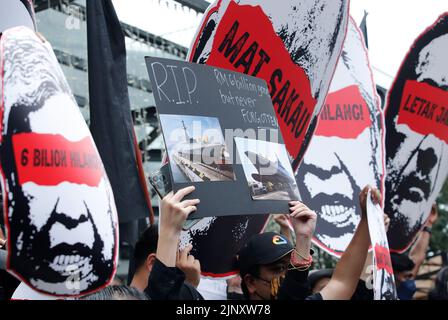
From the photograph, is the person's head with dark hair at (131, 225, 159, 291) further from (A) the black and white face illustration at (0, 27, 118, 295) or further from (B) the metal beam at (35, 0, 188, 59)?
(B) the metal beam at (35, 0, 188, 59)

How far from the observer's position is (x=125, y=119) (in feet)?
9.01

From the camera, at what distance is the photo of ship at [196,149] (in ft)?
6.25

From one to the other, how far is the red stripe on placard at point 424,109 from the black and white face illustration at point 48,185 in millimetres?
2313

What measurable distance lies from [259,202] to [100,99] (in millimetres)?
941

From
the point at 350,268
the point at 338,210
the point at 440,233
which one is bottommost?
the point at 440,233

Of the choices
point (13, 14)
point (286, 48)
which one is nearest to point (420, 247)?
point (286, 48)

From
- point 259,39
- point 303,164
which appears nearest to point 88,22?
point 259,39

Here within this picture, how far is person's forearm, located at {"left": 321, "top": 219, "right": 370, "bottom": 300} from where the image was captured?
234 cm

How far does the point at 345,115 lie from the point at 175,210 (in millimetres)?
1946

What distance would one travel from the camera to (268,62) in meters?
2.79

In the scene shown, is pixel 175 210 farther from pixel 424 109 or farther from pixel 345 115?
pixel 424 109

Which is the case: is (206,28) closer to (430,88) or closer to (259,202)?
(259,202)

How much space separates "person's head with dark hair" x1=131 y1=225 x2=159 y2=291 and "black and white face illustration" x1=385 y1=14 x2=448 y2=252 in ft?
4.71

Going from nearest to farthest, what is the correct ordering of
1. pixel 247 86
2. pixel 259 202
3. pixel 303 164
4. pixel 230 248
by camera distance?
pixel 259 202
pixel 247 86
pixel 230 248
pixel 303 164
